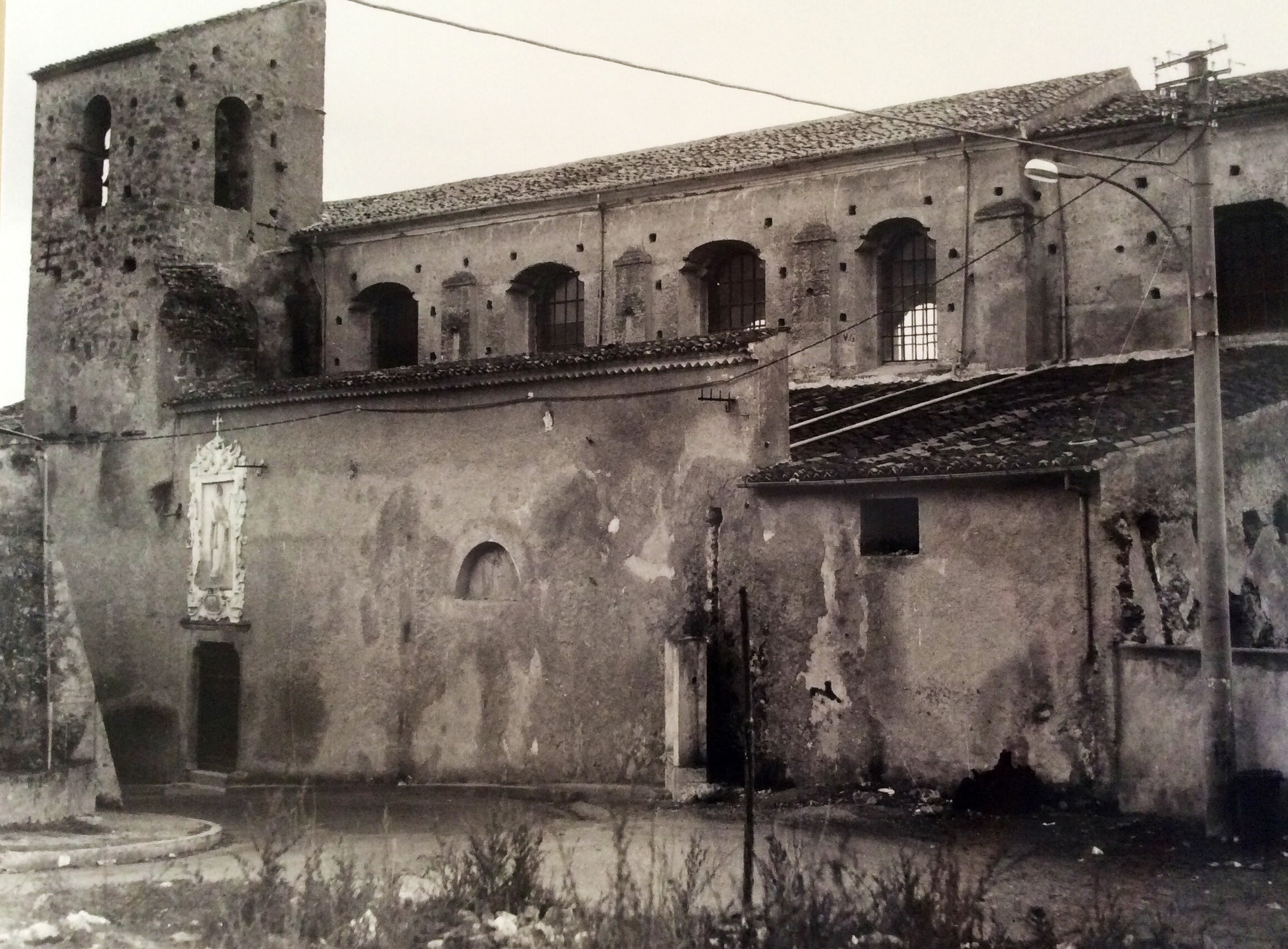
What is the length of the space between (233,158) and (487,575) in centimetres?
→ 1080

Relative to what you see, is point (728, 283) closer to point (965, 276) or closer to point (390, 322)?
point (965, 276)

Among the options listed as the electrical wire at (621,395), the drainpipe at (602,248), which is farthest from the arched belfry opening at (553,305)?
the electrical wire at (621,395)

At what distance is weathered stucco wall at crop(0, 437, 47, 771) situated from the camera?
13.1 metres

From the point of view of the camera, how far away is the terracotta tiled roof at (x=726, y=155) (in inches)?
803

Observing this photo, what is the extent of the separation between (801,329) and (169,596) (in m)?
9.99

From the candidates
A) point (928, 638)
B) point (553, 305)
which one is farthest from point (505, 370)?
point (553, 305)

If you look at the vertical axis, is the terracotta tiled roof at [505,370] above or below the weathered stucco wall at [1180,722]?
above

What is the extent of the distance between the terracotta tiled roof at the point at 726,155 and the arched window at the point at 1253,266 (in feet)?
9.85

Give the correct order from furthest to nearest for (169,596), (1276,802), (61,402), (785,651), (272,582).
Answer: (61,402)
(169,596)
(272,582)
(785,651)
(1276,802)

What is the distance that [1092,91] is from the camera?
2080cm

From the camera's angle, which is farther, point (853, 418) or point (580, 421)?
point (853, 418)

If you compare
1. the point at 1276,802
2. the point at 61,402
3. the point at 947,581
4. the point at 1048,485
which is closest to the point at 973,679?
the point at 947,581

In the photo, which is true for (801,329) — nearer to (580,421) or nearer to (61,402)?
(580,421)

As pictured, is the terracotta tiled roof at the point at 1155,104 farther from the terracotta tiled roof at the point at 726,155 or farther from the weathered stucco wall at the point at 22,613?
the weathered stucco wall at the point at 22,613
